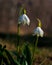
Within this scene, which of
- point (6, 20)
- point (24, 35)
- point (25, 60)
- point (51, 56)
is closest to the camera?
point (25, 60)

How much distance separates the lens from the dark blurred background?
386 inches

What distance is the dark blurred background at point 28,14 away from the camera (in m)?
9.81

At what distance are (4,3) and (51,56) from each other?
15.9ft

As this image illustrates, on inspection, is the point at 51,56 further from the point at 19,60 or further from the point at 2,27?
the point at 2,27

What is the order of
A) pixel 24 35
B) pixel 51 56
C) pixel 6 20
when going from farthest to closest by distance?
pixel 6 20 < pixel 24 35 < pixel 51 56

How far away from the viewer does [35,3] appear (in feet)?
33.9

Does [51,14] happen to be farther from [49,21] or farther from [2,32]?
[2,32]

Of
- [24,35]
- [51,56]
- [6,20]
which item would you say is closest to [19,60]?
[51,56]

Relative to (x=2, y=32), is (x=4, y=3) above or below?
above

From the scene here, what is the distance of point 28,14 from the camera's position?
1005 centimetres

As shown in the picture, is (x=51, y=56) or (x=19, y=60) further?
(x=51, y=56)

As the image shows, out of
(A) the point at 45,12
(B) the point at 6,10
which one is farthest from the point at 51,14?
(B) the point at 6,10

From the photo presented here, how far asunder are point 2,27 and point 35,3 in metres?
1.28

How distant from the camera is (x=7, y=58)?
398cm
